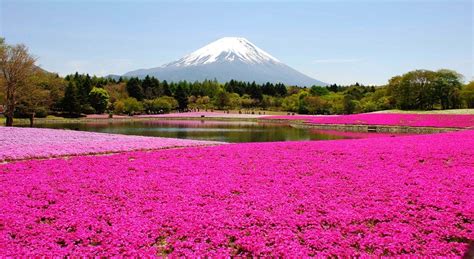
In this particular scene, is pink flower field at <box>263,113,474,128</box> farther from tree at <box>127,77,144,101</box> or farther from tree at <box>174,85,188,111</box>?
tree at <box>127,77,144,101</box>

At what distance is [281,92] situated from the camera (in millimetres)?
146875

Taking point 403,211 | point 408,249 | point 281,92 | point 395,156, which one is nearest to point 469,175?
point 395,156

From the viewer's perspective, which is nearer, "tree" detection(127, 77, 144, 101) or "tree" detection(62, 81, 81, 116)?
"tree" detection(62, 81, 81, 116)

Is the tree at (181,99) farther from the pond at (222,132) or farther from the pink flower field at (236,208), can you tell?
the pink flower field at (236,208)

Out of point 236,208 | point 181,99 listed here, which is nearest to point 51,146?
point 236,208

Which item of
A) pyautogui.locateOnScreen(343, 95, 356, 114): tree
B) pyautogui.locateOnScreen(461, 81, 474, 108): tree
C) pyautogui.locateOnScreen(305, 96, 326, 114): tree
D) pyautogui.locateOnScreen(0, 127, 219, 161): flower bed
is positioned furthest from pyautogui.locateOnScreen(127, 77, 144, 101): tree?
pyautogui.locateOnScreen(0, 127, 219, 161): flower bed

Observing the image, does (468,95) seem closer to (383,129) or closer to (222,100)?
A: (383,129)

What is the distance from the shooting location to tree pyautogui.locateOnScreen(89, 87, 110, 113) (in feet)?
302

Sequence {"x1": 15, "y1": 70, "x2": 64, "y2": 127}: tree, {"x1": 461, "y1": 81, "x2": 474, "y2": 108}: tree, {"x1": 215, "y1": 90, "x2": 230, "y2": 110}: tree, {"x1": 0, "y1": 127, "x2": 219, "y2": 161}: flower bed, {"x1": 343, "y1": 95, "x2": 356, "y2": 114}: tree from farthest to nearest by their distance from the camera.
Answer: {"x1": 215, "y1": 90, "x2": 230, "y2": 110}: tree
{"x1": 343, "y1": 95, "x2": 356, "y2": 114}: tree
{"x1": 461, "y1": 81, "x2": 474, "y2": 108}: tree
{"x1": 15, "y1": 70, "x2": 64, "y2": 127}: tree
{"x1": 0, "y1": 127, "x2": 219, "y2": 161}: flower bed

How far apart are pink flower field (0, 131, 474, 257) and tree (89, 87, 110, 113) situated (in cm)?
8290

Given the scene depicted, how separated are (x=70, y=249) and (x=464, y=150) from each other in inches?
714

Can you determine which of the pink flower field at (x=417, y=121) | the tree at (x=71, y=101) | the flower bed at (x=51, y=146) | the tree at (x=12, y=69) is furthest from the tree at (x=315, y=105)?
the flower bed at (x=51, y=146)

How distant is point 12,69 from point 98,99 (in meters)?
48.9

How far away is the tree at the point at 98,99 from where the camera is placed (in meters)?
92.2
